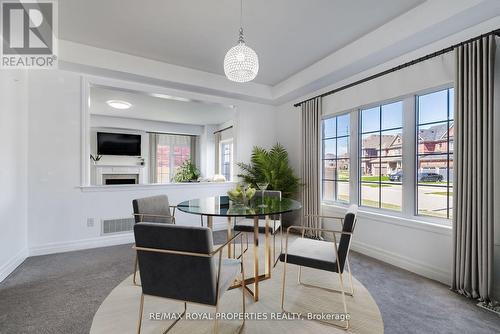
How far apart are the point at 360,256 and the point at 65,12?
14.6 ft

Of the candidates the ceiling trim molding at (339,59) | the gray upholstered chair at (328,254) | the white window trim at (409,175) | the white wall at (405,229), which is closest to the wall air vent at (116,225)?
the ceiling trim molding at (339,59)

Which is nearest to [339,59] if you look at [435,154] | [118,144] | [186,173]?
[435,154]

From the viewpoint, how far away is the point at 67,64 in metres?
3.11

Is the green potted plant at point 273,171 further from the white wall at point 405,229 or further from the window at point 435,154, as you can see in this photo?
the window at point 435,154

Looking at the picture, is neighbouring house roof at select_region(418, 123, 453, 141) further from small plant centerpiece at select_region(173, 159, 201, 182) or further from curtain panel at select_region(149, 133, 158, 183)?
curtain panel at select_region(149, 133, 158, 183)

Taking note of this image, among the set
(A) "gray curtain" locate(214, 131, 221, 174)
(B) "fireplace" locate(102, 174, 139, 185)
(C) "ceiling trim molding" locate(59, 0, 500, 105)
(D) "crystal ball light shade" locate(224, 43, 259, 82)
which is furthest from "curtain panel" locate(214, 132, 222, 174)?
(D) "crystal ball light shade" locate(224, 43, 259, 82)

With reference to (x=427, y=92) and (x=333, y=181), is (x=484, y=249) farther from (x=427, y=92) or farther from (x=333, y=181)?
(x=333, y=181)

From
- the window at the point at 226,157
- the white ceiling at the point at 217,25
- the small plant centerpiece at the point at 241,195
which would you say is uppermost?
the white ceiling at the point at 217,25

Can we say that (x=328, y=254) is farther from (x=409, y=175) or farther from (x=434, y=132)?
(x=434, y=132)

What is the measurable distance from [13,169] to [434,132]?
4.83 metres

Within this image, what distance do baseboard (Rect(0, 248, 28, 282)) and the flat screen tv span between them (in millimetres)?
4341

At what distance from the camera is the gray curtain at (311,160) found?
3.94 m

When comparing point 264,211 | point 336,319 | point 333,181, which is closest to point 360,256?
point 333,181

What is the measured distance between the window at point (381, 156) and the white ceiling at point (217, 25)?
1.08 m
